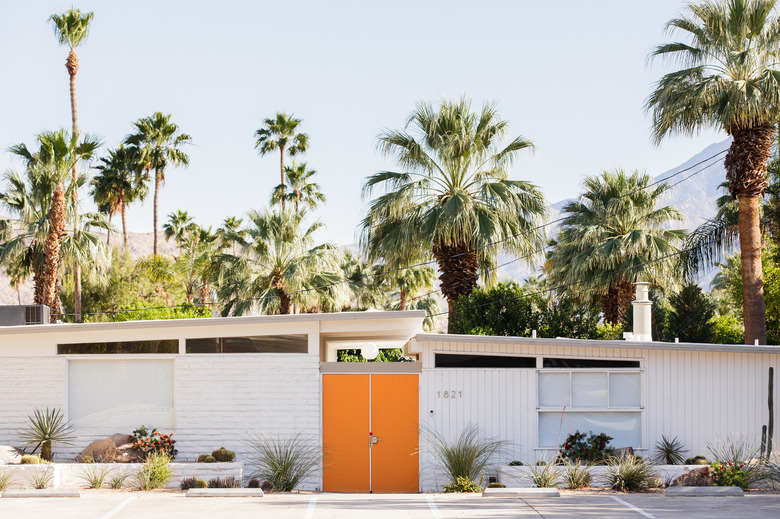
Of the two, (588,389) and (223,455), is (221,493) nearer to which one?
(223,455)

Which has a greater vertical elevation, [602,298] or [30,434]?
[602,298]

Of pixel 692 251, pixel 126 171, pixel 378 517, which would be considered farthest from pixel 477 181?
pixel 126 171

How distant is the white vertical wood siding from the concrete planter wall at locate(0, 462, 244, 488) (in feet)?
11.8

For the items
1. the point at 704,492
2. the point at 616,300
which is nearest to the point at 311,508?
the point at 704,492

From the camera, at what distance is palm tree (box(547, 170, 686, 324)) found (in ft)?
92.1

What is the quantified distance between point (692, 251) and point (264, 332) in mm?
13876

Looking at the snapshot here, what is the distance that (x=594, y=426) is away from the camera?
50.2ft

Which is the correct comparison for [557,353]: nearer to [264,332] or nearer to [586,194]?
[264,332]

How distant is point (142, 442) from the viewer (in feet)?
49.4

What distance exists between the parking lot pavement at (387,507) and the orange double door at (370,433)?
234 cm

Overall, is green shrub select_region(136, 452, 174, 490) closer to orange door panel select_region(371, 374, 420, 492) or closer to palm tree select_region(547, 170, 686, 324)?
orange door panel select_region(371, 374, 420, 492)

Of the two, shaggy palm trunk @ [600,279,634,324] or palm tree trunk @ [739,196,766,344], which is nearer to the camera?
palm tree trunk @ [739,196,766,344]

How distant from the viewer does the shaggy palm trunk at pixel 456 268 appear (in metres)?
23.7

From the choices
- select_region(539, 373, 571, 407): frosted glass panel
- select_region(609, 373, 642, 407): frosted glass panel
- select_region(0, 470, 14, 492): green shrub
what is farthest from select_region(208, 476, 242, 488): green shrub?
select_region(609, 373, 642, 407): frosted glass panel
